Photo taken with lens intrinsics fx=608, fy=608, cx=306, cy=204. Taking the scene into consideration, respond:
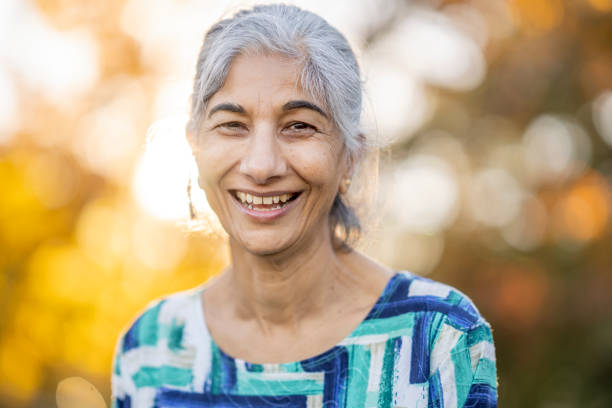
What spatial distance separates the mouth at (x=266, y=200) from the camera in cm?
187

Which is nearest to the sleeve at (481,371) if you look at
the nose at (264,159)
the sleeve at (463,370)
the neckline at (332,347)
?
the sleeve at (463,370)

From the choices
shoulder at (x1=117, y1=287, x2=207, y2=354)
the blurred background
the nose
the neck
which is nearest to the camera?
the nose

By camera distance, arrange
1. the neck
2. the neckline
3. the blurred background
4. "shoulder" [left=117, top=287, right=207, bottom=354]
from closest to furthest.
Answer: the neckline, the neck, "shoulder" [left=117, top=287, right=207, bottom=354], the blurred background

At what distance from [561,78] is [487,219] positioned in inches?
65.0

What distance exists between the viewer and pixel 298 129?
186 centimetres

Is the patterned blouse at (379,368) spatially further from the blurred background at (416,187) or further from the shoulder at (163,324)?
the blurred background at (416,187)

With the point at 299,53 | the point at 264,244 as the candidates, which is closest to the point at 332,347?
the point at 264,244

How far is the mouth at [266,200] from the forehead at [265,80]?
282 mm

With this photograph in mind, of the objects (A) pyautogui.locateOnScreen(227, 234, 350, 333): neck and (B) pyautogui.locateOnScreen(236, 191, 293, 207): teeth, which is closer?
(B) pyautogui.locateOnScreen(236, 191, 293, 207): teeth

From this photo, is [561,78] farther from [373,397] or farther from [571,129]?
[373,397]

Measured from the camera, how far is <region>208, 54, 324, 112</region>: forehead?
71.9 inches

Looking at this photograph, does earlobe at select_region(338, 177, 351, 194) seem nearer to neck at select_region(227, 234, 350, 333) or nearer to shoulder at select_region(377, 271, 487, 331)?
neck at select_region(227, 234, 350, 333)

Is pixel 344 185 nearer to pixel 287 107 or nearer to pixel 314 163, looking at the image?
pixel 314 163

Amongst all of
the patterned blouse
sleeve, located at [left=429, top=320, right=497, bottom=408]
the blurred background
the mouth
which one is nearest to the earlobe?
the mouth
